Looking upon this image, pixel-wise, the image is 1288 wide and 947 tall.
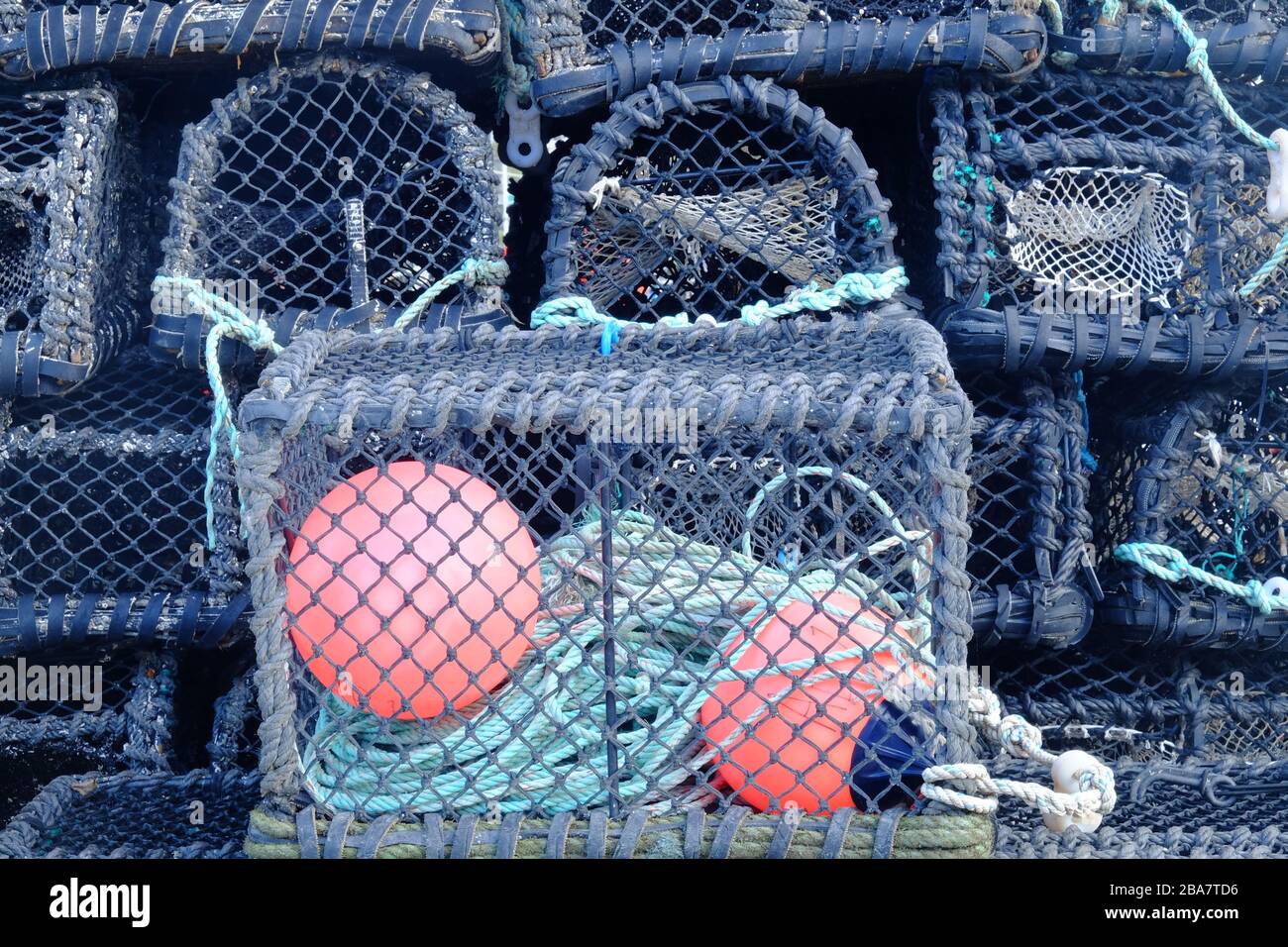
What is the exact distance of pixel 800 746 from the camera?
3.87 ft

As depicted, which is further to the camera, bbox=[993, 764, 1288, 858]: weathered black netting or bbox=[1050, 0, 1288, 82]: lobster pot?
bbox=[1050, 0, 1288, 82]: lobster pot

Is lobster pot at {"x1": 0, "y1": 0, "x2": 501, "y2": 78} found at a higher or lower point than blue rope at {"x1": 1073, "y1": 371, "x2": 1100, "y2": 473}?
higher

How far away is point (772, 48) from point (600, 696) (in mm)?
933

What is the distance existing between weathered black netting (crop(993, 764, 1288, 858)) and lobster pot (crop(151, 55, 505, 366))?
96cm

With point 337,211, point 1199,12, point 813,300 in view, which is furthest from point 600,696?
point 1199,12

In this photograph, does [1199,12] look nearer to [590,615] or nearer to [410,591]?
[590,615]

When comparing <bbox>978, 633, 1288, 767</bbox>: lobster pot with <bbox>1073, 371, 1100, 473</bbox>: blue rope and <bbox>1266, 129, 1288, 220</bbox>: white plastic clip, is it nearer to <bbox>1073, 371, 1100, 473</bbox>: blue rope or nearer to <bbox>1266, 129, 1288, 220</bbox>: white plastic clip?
<bbox>1073, 371, 1100, 473</bbox>: blue rope

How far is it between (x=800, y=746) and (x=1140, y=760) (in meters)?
0.67

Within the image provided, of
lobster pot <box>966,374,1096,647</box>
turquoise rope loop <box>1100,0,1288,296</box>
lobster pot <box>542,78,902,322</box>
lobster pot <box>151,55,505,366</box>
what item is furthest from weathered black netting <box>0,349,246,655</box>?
turquoise rope loop <box>1100,0,1288,296</box>

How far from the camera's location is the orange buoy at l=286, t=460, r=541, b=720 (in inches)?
45.6

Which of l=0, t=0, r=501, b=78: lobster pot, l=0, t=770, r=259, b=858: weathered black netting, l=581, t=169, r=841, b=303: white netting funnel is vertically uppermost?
l=0, t=0, r=501, b=78: lobster pot

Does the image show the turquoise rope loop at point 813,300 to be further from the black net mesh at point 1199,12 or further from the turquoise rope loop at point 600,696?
the black net mesh at point 1199,12

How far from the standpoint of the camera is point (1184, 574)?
1542 mm

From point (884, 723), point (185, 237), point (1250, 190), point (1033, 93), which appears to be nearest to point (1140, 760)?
point (884, 723)
